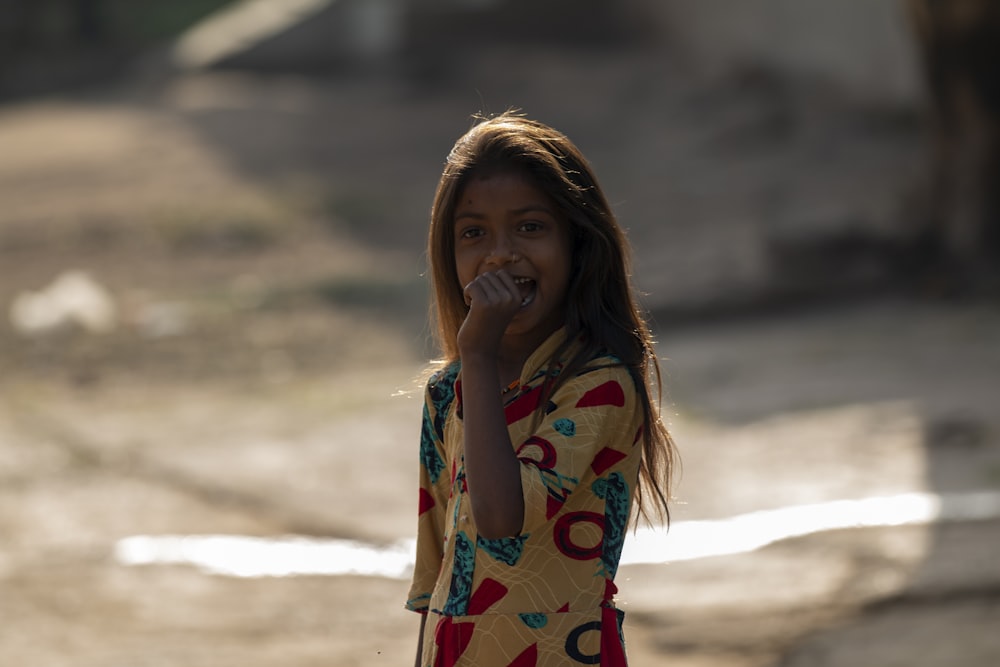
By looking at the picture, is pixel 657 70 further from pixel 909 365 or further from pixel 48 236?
pixel 909 365

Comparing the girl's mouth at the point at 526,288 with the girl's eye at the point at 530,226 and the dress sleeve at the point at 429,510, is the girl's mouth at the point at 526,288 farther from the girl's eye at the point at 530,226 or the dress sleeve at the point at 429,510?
the dress sleeve at the point at 429,510

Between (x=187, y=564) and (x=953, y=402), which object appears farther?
(x=953, y=402)

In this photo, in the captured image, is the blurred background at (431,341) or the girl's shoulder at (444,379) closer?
the girl's shoulder at (444,379)

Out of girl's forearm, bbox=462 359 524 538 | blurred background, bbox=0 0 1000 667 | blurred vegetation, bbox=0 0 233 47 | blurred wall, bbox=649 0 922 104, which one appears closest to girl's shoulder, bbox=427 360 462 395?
girl's forearm, bbox=462 359 524 538

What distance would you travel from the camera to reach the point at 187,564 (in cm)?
462

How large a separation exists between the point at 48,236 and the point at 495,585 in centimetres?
864

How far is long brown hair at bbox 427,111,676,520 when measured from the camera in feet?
6.09

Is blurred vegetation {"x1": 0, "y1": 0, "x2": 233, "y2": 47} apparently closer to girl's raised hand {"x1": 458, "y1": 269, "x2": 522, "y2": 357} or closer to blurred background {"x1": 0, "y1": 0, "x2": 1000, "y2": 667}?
blurred background {"x1": 0, "y1": 0, "x2": 1000, "y2": 667}

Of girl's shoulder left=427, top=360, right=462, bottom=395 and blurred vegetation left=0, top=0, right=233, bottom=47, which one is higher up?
blurred vegetation left=0, top=0, right=233, bottom=47

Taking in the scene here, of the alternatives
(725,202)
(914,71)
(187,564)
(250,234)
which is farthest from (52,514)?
(914,71)

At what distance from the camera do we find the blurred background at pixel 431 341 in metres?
4.09

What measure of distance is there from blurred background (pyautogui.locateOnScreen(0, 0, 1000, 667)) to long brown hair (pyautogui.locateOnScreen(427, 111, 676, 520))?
67 cm

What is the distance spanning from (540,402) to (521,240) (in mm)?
211

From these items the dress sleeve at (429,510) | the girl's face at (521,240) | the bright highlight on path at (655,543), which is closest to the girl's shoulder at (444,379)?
the dress sleeve at (429,510)
